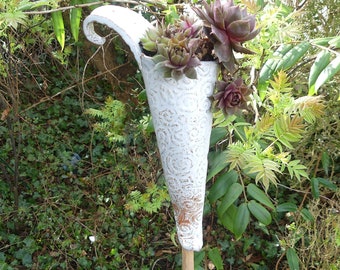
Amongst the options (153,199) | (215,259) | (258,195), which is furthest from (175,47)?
(215,259)

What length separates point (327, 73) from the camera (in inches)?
38.6

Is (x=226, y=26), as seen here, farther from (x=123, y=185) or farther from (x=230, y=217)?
(x=123, y=185)

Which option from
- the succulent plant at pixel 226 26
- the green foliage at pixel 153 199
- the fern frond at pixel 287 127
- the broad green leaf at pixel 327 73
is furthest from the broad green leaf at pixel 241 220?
the succulent plant at pixel 226 26

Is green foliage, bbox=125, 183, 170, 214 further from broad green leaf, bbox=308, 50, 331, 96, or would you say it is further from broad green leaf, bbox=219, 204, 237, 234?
broad green leaf, bbox=308, 50, 331, 96

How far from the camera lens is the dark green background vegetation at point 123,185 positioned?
62.6 inches

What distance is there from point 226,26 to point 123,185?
134 cm

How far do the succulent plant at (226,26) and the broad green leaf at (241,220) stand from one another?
22.9 inches

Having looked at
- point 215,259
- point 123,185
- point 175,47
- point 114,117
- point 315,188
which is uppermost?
point 175,47

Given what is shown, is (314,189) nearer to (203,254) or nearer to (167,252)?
(203,254)

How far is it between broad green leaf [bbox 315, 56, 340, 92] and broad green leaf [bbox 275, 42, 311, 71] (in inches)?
3.3

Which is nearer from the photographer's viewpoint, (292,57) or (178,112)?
(178,112)

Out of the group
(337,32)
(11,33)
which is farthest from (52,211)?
(337,32)

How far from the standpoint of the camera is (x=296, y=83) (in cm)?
154

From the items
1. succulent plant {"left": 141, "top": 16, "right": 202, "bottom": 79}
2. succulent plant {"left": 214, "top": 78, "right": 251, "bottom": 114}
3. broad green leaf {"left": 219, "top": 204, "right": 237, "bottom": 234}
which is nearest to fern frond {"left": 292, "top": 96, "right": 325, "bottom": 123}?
succulent plant {"left": 214, "top": 78, "right": 251, "bottom": 114}
